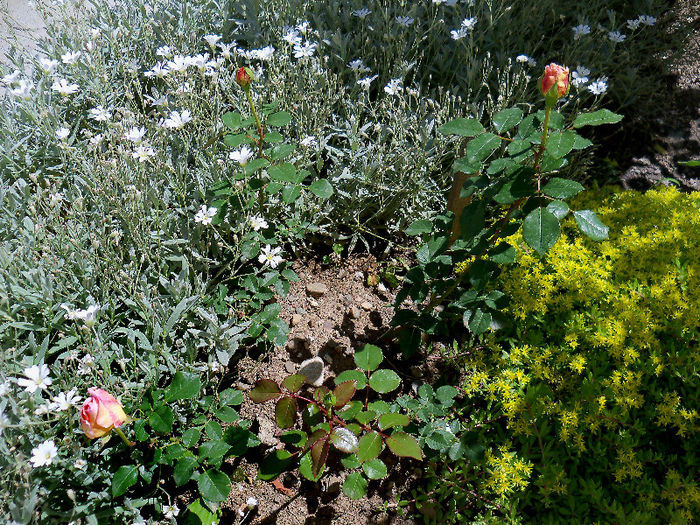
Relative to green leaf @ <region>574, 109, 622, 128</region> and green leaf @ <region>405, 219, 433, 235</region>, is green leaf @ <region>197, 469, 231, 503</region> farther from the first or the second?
green leaf @ <region>574, 109, 622, 128</region>

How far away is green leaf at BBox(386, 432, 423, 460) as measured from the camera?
69.3 inches

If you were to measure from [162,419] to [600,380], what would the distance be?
1.53 meters


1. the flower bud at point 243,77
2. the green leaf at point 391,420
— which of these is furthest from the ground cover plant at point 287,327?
the flower bud at point 243,77

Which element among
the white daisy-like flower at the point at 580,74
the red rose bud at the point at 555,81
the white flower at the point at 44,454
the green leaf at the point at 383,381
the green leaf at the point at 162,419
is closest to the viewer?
the red rose bud at the point at 555,81

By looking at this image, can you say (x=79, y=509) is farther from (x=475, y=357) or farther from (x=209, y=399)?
(x=475, y=357)

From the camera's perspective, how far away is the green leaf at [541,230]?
5.04ft

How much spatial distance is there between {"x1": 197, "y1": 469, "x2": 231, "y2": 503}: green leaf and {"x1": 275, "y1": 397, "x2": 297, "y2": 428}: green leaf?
24 cm

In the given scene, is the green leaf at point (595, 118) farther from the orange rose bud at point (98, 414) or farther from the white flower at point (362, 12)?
the white flower at point (362, 12)

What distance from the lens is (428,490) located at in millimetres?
2018

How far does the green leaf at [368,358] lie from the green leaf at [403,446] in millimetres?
260

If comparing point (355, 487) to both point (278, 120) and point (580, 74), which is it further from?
point (580, 74)

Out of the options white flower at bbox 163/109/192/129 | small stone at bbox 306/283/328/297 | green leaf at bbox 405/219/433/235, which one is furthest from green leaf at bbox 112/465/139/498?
white flower at bbox 163/109/192/129

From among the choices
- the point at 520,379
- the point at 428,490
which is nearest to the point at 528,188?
the point at 520,379

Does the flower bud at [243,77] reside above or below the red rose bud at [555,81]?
below
